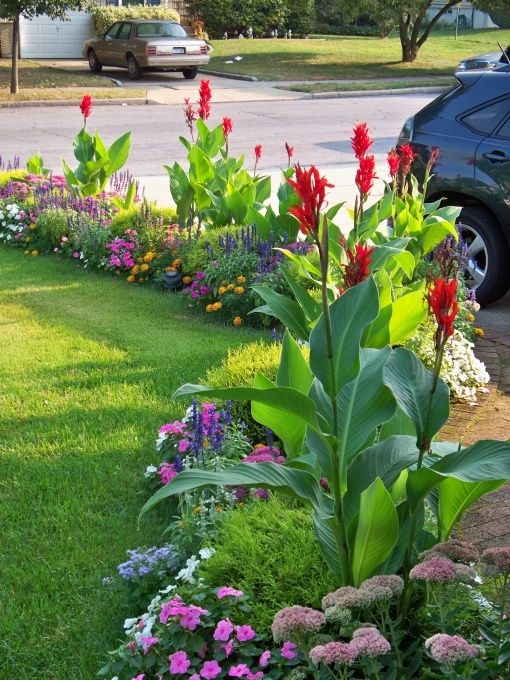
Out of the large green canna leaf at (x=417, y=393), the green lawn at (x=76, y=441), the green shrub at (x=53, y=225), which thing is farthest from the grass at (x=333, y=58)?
the large green canna leaf at (x=417, y=393)

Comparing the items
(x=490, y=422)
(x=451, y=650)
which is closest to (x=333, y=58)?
(x=490, y=422)

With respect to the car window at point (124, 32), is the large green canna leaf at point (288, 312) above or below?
below

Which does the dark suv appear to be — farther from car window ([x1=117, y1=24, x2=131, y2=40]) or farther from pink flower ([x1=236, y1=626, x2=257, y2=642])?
car window ([x1=117, y1=24, x2=131, y2=40])

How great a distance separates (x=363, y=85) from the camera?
27.7 metres

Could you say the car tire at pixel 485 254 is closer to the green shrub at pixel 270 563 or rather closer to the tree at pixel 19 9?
the green shrub at pixel 270 563

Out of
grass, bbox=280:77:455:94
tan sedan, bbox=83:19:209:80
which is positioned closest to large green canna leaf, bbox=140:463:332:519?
grass, bbox=280:77:455:94

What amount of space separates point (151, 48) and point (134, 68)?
1107mm

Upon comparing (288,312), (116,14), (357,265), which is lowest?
(288,312)

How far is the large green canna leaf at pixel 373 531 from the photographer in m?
2.97

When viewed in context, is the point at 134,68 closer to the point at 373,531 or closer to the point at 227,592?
the point at 227,592

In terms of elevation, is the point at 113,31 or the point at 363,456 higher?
the point at 113,31

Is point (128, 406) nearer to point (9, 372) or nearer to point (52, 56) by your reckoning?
point (9, 372)

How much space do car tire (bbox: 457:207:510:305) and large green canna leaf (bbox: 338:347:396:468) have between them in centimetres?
475

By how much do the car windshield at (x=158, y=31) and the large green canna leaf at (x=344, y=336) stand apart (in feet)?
90.5
